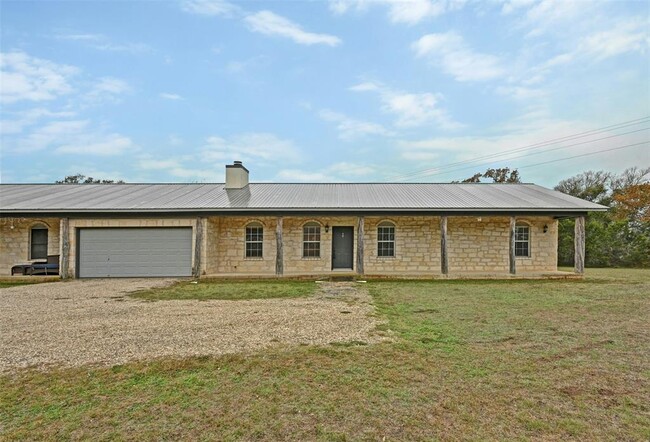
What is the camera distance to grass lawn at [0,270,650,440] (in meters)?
2.71

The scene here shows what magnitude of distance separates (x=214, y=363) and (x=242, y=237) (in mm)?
9994

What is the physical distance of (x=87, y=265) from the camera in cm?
1275

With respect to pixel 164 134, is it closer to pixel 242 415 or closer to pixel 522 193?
pixel 522 193

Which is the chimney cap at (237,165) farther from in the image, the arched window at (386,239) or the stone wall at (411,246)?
the arched window at (386,239)

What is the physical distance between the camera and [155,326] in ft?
19.1

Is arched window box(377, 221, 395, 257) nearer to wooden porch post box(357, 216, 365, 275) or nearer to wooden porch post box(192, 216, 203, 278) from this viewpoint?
wooden porch post box(357, 216, 365, 275)

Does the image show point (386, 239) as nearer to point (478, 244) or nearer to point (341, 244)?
point (341, 244)

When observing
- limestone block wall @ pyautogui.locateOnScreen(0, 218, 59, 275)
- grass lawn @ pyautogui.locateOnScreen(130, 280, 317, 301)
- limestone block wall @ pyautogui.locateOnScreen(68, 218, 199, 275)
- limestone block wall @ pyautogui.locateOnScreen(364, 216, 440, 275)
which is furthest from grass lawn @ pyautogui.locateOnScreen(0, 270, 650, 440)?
limestone block wall @ pyautogui.locateOnScreen(0, 218, 59, 275)

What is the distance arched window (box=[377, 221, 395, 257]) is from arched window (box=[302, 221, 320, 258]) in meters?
2.38

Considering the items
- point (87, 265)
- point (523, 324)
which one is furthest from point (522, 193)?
point (87, 265)

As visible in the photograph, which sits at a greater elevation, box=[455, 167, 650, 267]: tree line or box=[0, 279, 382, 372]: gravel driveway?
box=[455, 167, 650, 267]: tree line

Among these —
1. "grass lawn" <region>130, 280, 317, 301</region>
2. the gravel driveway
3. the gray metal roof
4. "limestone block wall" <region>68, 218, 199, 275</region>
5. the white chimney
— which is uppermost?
the white chimney

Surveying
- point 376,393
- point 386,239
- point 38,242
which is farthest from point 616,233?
point 38,242

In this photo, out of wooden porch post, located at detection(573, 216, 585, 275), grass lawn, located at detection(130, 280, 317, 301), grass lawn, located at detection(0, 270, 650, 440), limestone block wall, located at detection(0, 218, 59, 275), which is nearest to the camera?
grass lawn, located at detection(0, 270, 650, 440)
